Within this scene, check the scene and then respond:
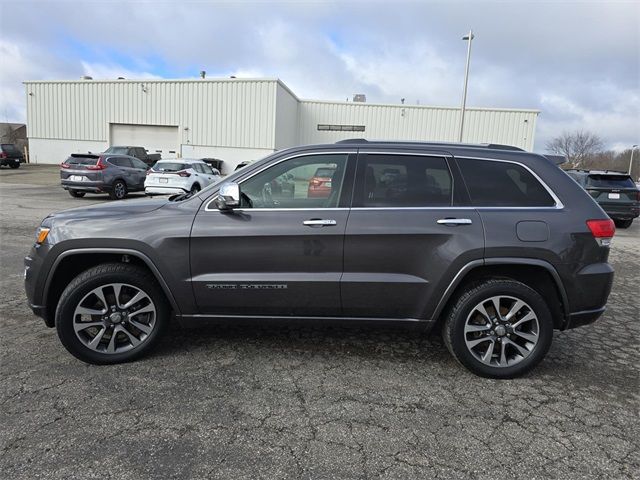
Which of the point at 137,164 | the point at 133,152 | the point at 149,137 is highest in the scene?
the point at 149,137

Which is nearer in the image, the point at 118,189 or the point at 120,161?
the point at 118,189

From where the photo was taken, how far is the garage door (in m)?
33.0

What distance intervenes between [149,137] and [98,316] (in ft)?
107

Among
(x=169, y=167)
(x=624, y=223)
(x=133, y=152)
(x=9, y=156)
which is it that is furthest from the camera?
(x=9, y=156)

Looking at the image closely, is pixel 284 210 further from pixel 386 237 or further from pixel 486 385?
pixel 486 385

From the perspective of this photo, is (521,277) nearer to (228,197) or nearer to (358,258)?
(358,258)

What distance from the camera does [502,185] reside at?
11.7ft

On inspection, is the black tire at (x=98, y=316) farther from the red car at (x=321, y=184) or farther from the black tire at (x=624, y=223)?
the black tire at (x=624, y=223)

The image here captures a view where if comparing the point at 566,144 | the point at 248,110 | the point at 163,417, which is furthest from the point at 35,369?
the point at 566,144

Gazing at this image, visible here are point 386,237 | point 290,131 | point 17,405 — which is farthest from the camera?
point 290,131

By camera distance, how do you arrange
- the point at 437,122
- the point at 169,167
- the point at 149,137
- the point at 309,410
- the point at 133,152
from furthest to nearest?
the point at 437,122
the point at 149,137
the point at 133,152
the point at 169,167
the point at 309,410

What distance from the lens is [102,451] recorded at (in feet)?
8.27

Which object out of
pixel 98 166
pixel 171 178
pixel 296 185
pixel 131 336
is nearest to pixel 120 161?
pixel 98 166

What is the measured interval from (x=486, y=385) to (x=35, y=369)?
3.41 metres
